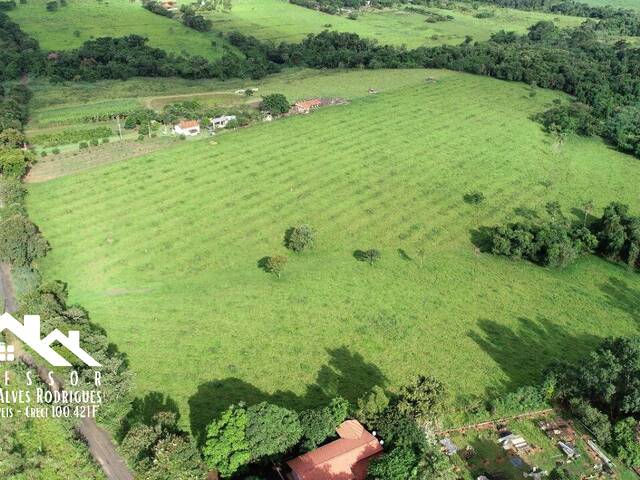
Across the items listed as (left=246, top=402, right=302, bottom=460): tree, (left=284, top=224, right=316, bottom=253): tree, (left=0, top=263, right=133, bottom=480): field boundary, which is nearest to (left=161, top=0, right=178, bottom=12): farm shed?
A: (left=284, top=224, right=316, bottom=253): tree

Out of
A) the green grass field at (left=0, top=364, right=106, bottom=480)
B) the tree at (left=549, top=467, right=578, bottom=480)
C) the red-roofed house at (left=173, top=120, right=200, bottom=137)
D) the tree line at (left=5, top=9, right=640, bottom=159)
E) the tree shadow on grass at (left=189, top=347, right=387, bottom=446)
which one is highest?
the tree line at (left=5, top=9, right=640, bottom=159)

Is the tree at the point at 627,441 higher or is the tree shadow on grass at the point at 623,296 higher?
the tree shadow on grass at the point at 623,296

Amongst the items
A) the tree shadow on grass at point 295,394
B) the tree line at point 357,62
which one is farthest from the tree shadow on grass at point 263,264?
the tree line at point 357,62

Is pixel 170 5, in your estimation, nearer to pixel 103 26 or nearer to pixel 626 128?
pixel 103 26

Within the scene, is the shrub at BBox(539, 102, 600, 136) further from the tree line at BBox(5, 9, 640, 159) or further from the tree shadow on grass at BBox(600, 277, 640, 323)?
the tree shadow on grass at BBox(600, 277, 640, 323)

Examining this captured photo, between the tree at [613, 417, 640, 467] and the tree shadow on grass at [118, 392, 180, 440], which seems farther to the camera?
the tree shadow on grass at [118, 392, 180, 440]

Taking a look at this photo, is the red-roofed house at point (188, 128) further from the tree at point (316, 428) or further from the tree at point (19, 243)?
the tree at point (316, 428)

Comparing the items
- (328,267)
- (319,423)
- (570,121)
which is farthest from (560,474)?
(570,121)
